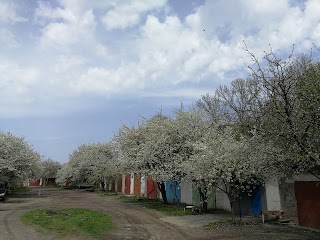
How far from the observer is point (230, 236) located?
13.7 metres

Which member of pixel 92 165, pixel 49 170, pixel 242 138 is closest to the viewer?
pixel 242 138

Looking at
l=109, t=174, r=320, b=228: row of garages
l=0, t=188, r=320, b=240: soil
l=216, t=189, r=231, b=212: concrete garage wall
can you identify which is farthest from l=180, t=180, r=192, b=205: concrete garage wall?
l=0, t=188, r=320, b=240: soil

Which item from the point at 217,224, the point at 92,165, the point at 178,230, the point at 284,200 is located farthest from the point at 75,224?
the point at 92,165

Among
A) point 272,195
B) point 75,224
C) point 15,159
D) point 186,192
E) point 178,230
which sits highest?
point 15,159

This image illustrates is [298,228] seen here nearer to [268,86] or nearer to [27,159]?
[268,86]

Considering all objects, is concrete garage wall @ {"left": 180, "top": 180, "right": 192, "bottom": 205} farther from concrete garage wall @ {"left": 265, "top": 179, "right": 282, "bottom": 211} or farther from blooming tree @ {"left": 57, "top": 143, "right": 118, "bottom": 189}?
blooming tree @ {"left": 57, "top": 143, "right": 118, "bottom": 189}

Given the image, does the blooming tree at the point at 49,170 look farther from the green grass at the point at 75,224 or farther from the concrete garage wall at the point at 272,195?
the concrete garage wall at the point at 272,195

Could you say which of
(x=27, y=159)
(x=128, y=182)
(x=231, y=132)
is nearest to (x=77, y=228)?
(x=231, y=132)

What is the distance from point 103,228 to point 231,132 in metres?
8.29

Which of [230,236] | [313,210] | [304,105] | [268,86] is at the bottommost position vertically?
[230,236]

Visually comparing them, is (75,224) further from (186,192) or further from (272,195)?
(186,192)

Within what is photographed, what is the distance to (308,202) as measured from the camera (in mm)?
15328

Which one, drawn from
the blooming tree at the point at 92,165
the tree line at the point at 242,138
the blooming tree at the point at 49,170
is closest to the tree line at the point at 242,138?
the tree line at the point at 242,138

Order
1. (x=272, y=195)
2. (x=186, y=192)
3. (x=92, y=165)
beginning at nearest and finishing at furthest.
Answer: (x=272, y=195)
(x=186, y=192)
(x=92, y=165)
